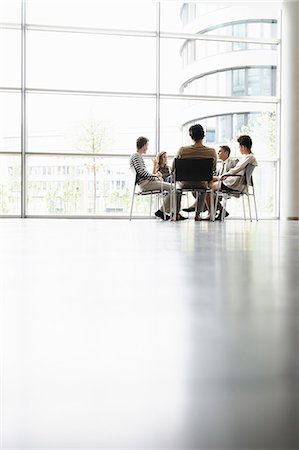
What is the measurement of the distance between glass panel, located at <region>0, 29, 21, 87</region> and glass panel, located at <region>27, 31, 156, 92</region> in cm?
16

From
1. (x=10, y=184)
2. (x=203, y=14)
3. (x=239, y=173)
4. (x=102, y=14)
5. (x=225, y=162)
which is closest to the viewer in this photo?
(x=239, y=173)

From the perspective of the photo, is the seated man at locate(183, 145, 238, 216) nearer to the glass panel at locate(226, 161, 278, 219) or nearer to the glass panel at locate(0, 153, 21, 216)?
the glass panel at locate(226, 161, 278, 219)

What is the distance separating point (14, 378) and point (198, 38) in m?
8.91

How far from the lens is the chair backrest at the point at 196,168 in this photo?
5.34 meters

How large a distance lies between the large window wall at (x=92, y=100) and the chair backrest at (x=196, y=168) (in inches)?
112

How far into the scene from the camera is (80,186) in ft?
27.4

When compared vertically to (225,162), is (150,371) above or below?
below

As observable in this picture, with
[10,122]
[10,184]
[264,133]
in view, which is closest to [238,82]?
[264,133]

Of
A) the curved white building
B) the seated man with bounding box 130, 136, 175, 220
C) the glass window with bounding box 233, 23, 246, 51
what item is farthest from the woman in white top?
the glass window with bounding box 233, 23, 246, 51

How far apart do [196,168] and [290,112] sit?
3947mm

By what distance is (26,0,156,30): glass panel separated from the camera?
27.4 ft

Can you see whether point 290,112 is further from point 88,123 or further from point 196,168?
point 196,168

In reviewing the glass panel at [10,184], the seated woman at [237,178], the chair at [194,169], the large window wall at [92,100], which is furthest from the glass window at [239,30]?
the chair at [194,169]

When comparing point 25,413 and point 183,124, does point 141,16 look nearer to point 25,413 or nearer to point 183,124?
point 183,124
